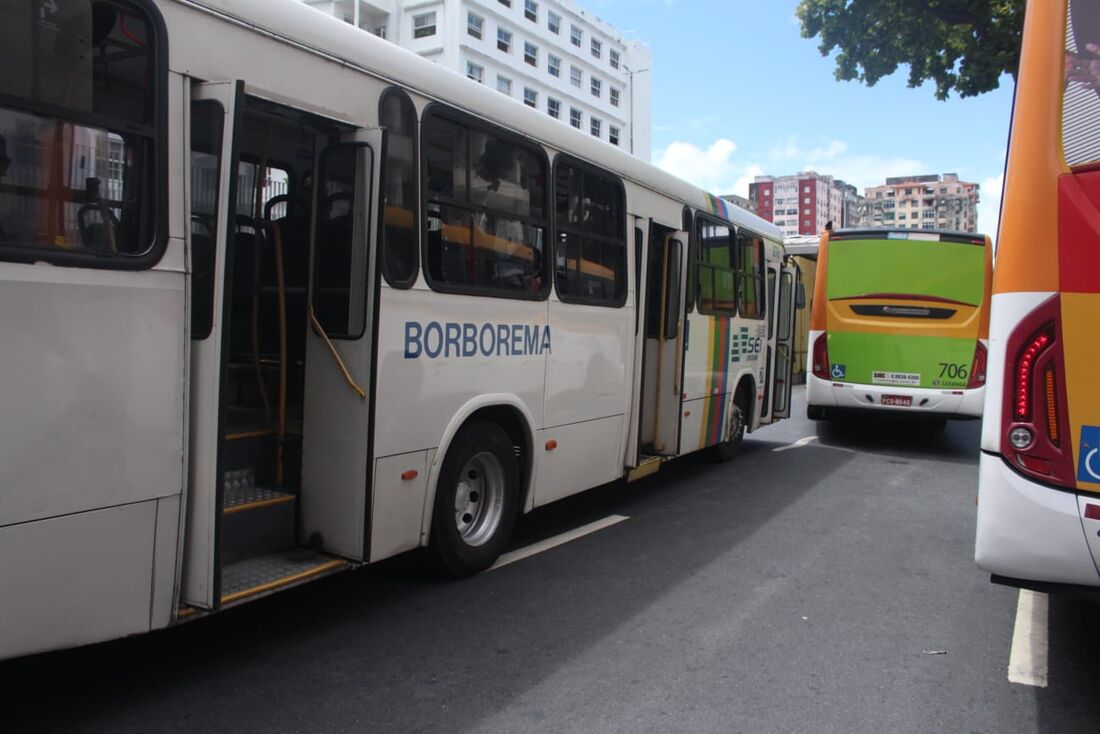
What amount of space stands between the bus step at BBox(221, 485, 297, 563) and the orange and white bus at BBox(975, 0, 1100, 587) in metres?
3.20

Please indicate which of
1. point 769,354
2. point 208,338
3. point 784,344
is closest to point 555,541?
point 208,338

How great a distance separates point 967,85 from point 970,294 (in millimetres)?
5110

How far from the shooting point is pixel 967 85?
44.3 feet

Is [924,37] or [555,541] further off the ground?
[924,37]

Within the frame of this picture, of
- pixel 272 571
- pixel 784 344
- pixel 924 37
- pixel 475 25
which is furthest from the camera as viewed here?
pixel 475 25

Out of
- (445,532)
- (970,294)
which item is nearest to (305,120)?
(445,532)

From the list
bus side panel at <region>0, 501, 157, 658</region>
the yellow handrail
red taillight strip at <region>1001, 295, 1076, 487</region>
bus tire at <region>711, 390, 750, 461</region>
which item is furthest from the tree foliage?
bus side panel at <region>0, 501, 157, 658</region>

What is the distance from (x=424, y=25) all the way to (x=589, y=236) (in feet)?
146

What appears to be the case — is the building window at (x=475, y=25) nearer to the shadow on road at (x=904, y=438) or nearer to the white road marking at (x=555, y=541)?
the shadow on road at (x=904, y=438)

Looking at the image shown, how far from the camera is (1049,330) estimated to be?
3002 mm

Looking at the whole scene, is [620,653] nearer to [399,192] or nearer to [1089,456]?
[1089,456]

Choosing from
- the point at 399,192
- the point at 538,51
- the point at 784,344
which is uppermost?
the point at 538,51

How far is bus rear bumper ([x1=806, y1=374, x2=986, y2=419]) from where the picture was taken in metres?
10.3

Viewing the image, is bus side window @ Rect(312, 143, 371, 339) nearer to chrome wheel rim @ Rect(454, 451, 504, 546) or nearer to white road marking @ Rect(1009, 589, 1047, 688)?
chrome wheel rim @ Rect(454, 451, 504, 546)
